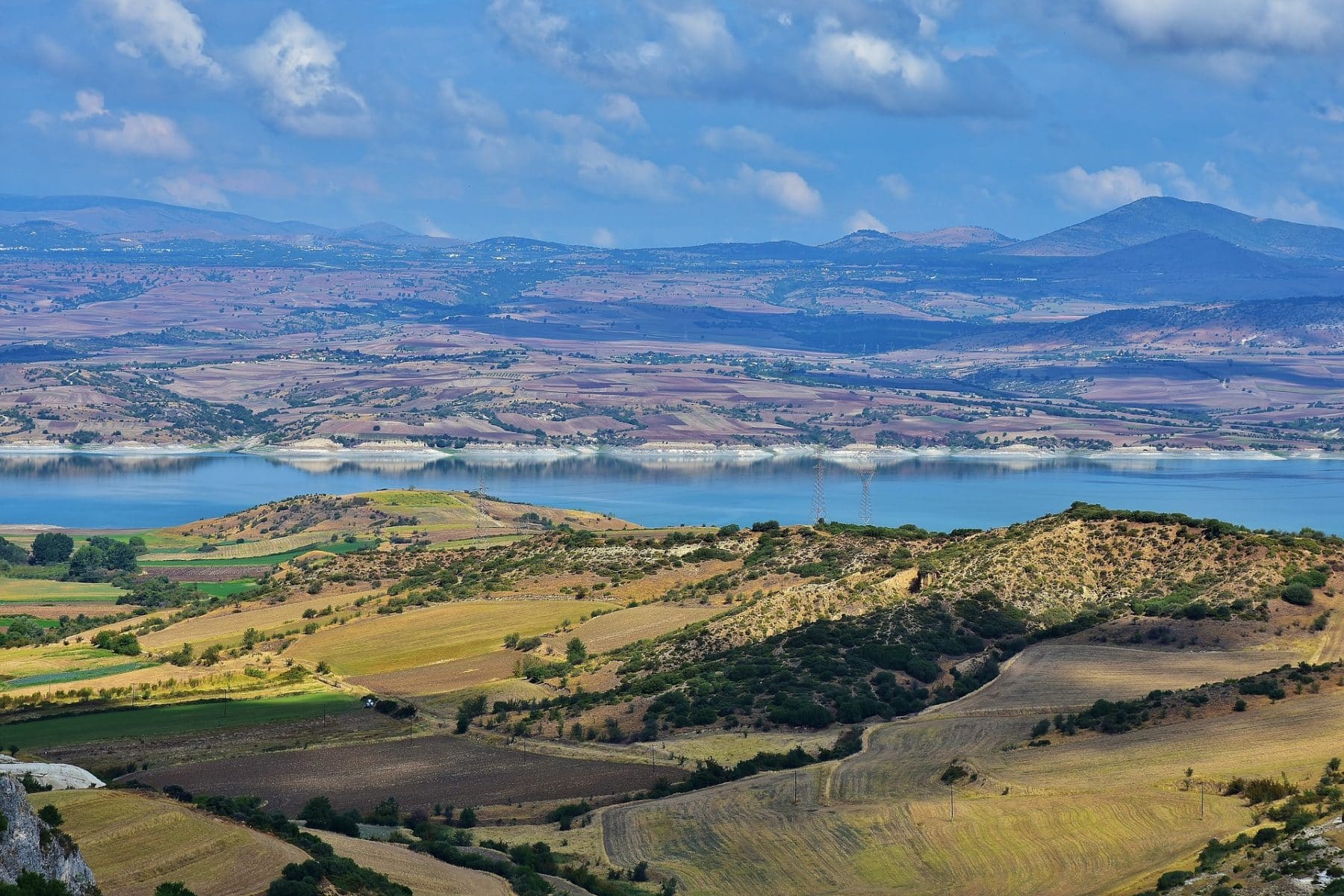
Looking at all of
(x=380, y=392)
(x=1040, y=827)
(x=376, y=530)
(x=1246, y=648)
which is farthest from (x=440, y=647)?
(x=380, y=392)

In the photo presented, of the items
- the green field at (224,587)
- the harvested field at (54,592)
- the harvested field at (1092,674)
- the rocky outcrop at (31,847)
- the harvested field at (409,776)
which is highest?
the rocky outcrop at (31,847)

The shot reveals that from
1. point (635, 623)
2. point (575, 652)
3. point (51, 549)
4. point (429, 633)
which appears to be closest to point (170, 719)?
point (575, 652)

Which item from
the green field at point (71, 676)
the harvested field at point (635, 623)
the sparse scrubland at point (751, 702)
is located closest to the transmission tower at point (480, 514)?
the sparse scrubland at point (751, 702)


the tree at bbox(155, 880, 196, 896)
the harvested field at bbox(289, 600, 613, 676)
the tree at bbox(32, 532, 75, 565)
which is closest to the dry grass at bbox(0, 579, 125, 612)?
the tree at bbox(32, 532, 75, 565)

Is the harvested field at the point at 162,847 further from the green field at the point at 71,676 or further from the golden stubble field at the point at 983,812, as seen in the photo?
the green field at the point at 71,676

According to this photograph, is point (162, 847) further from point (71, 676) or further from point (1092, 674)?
point (71, 676)

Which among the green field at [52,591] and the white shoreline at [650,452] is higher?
the white shoreline at [650,452]
